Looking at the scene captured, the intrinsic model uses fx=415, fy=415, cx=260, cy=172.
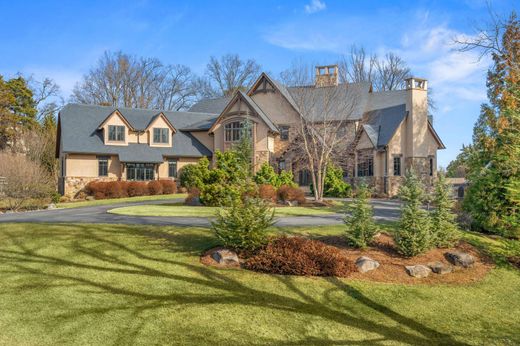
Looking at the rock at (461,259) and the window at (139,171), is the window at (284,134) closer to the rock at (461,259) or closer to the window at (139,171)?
the window at (139,171)

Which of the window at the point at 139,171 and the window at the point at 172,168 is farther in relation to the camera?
the window at the point at 172,168

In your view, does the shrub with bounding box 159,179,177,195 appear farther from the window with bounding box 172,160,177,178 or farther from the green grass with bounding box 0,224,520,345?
the green grass with bounding box 0,224,520,345

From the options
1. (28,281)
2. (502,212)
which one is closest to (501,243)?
(502,212)

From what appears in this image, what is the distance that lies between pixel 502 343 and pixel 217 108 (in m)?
38.4

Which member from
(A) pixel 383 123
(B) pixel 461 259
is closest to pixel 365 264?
(B) pixel 461 259

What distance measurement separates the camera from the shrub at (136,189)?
1258 inches

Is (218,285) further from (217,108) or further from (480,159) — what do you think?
(217,108)

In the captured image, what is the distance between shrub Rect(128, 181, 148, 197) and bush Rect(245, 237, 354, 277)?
24635 millimetres

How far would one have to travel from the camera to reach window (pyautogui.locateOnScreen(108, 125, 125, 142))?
34.6m

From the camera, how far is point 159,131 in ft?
119

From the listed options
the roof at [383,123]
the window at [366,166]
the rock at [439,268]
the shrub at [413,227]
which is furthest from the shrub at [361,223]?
the window at [366,166]

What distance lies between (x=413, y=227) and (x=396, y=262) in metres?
0.94

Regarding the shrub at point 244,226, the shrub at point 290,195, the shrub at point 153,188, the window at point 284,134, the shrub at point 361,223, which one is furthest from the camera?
the window at point 284,134

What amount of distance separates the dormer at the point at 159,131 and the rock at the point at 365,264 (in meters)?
29.6
